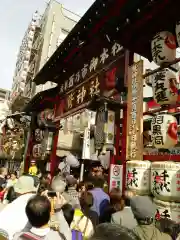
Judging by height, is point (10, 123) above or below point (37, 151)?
above

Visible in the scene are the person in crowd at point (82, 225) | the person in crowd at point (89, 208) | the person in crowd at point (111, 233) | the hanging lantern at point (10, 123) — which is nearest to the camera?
the person in crowd at point (111, 233)

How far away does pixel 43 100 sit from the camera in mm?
12945

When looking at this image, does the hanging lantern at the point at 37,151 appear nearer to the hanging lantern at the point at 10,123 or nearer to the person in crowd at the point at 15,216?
the hanging lantern at the point at 10,123

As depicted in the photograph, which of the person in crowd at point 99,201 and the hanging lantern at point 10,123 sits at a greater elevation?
the hanging lantern at point 10,123

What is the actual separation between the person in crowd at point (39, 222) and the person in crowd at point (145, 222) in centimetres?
100

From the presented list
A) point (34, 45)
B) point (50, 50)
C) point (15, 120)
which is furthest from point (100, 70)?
point (34, 45)

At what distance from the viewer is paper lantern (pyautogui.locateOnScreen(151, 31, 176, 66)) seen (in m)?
5.65

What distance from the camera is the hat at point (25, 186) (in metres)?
2.92

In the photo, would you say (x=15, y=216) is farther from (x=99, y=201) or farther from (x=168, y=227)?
(x=99, y=201)

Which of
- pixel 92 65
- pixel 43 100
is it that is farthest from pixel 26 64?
pixel 92 65

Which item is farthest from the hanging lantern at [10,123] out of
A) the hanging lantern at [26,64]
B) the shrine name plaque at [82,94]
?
the hanging lantern at [26,64]

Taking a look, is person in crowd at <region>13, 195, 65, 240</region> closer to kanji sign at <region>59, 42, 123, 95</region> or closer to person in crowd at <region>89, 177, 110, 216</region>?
person in crowd at <region>89, 177, 110, 216</region>

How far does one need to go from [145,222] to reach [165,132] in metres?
2.85

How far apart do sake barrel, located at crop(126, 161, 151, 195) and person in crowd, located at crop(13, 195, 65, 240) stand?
3.27 meters
